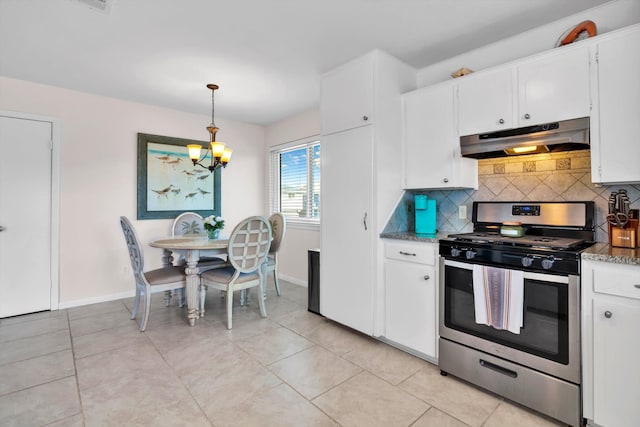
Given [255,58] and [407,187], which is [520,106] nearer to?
[407,187]

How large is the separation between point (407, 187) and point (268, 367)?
1.82 metres

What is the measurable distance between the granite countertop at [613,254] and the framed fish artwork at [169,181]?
4.22 metres

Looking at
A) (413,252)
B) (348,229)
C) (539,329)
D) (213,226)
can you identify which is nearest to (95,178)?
(213,226)

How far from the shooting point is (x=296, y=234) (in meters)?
4.62

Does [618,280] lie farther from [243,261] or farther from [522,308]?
[243,261]

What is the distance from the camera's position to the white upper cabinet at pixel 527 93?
1842 mm

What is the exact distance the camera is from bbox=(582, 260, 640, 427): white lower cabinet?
4.81 feet

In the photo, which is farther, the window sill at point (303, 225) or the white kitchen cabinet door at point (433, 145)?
the window sill at point (303, 225)

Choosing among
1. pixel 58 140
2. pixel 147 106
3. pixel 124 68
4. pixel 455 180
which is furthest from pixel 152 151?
pixel 455 180

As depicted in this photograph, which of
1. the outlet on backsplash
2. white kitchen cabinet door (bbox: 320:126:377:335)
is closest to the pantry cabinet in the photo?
white kitchen cabinet door (bbox: 320:126:377:335)

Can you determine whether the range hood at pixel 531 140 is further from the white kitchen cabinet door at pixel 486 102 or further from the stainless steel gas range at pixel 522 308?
the stainless steel gas range at pixel 522 308

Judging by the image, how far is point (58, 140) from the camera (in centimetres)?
344

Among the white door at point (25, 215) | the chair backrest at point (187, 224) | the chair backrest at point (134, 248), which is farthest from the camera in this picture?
the chair backrest at point (187, 224)

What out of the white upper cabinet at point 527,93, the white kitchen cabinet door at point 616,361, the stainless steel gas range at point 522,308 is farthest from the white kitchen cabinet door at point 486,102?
the white kitchen cabinet door at point 616,361
